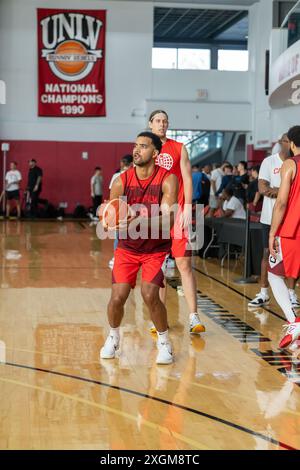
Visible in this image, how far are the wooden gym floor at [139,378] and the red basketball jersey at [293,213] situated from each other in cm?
99

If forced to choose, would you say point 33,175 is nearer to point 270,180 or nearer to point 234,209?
point 234,209

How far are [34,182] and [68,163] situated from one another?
217cm

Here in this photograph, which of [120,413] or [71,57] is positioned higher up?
[71,57]

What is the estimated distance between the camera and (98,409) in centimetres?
449

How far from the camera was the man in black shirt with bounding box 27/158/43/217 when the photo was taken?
925 inches

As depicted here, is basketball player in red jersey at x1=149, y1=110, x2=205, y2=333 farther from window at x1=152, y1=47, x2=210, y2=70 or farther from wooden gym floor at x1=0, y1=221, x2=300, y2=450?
window at x1=152, y1=47, x2=210, y2=70

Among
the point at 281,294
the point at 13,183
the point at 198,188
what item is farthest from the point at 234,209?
the point at 13,183

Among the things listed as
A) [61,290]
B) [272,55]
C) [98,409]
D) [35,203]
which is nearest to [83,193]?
[35,203]

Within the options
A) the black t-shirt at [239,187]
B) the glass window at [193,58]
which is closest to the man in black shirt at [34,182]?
the glass window at [193,58]

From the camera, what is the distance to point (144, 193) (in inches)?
216

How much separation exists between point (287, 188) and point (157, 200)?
3.50 feet

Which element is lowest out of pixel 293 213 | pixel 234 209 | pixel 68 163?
pixel 234 209

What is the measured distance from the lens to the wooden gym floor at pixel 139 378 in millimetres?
4051

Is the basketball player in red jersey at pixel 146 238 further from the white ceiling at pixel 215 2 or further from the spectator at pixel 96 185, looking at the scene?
the white ceiling at pixel 215 2
